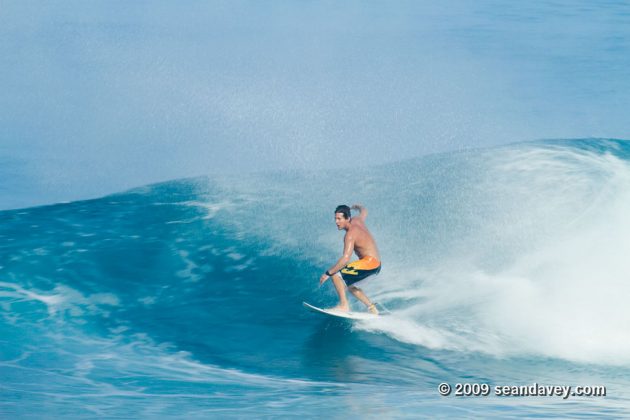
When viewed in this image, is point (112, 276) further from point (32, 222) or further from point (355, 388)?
point (355, 388)

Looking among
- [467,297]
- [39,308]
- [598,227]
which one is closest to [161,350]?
[39,308]

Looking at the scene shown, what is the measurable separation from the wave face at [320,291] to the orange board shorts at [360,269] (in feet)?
2.34

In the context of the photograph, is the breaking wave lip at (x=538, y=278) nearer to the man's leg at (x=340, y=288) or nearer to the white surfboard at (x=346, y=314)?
the white surfboard at (x=346, y=314)

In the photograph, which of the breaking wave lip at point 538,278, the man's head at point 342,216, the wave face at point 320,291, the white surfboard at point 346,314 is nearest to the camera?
the wave face at point 320,291

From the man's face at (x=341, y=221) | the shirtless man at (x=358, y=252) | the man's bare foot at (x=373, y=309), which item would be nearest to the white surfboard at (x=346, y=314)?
the man's bare foot at (x=373, y=309)

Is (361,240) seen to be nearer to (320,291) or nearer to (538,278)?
(320,291)

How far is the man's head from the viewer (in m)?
8.69

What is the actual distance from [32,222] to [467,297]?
7.22m

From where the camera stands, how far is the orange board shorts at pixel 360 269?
29.0 feet

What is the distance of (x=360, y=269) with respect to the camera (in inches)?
348

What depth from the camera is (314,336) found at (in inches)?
372

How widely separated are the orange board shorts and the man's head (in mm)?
420

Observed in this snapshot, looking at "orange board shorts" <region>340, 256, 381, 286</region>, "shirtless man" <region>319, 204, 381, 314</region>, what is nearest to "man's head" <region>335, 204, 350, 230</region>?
"shirtless man" <region>319, 204, 381, 314</region>

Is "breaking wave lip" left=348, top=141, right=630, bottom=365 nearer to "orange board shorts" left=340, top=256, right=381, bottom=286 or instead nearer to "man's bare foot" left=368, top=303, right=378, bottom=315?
"man's bare foot" left=368, top=303, right=378, bottom=315
